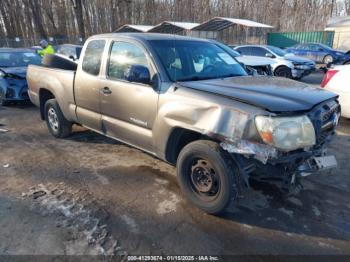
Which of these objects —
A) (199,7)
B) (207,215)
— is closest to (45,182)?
(207,215)

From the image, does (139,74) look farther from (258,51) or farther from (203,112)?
(258,51)

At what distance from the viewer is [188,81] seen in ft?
12.6

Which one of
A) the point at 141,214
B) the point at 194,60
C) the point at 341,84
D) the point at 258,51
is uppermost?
the point at 194,60

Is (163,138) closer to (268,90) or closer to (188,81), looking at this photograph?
(188,81)

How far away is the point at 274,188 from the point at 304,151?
1.10m

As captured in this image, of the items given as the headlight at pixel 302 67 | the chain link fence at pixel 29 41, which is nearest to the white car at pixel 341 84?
the headlight at pixel 302 67

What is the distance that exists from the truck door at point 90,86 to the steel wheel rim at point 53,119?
3.17 feet

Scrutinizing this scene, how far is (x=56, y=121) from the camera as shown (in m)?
6.02

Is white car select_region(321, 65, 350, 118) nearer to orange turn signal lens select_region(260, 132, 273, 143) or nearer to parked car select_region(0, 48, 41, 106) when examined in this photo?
orange turn signal lens select_region(260, 132, 273, 143)

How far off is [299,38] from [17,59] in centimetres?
2885

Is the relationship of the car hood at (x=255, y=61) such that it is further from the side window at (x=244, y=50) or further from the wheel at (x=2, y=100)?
the wheel at (x=2, y=100)

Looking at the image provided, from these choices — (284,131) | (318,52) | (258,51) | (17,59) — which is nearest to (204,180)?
(284,131)

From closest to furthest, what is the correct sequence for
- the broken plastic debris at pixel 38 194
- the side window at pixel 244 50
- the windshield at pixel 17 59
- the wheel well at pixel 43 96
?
the broken plastic debris at pixel 38 194, the wheel well at pixel 43 96, the windshield at pixel 17 59, the side window at pixel 244 50

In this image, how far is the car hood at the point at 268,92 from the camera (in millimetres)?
3059
